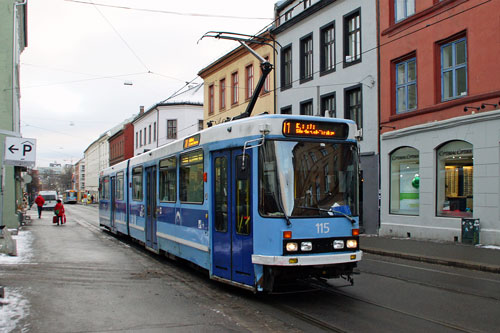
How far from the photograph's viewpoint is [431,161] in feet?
57.0

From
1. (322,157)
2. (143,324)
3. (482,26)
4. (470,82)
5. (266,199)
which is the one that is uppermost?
(482,26)

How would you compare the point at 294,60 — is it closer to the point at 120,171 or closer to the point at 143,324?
the point at 120,171

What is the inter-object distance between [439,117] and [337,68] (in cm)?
662

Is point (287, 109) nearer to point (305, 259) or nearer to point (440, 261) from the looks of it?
point (440, 261)

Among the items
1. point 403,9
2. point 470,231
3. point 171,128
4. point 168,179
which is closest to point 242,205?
point 168,179

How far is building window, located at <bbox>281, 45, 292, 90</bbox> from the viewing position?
88.0 feet

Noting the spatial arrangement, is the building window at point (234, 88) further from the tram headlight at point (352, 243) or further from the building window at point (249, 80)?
the tram headlight at point (352, 243)

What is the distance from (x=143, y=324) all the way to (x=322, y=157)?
3.62 meters

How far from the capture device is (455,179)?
54.4 feet

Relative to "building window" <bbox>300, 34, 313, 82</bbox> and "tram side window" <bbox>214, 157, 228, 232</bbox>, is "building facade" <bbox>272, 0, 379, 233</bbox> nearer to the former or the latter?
"building window" <bbox>300, 34, 313, 82</bbox>

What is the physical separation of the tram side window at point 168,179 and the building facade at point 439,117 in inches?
380

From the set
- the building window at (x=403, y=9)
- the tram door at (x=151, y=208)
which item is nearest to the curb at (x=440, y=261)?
the tram door at (x=151, y=208)

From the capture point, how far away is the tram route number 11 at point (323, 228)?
7.50 meters

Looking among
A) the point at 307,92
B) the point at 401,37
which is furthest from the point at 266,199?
the point at 307,92
